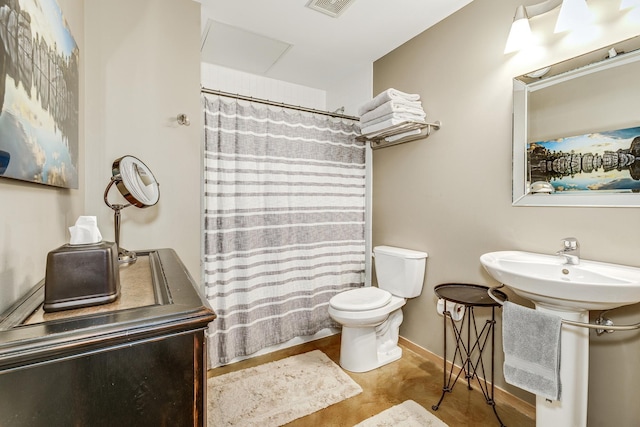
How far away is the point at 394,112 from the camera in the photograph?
6.85ft

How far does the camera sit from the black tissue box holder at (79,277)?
67 centimetres

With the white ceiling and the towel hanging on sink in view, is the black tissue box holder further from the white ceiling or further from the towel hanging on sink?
the white ceiling

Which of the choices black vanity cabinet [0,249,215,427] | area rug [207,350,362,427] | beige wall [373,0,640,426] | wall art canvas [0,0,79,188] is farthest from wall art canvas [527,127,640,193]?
wall art canvas [0,0,79,188]

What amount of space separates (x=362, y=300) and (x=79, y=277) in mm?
1663

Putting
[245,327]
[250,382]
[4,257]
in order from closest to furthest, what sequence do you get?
1. [4,257]
2. [250,382]
3. [245,327]

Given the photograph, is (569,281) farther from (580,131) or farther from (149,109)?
(149,109)

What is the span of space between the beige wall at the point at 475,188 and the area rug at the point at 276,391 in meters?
0.78

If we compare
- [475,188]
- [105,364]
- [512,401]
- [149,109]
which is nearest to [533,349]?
[512,401]

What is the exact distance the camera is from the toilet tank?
7.08ft

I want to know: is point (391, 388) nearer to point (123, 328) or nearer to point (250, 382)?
point (250, 382)

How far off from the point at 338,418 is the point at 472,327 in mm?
1026

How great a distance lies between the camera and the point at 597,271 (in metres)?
1.25

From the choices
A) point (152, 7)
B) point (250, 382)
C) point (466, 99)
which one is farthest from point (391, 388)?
point (152, 7)

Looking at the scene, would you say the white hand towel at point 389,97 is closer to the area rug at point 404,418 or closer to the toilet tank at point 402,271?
the toilet tank at point 402,271
